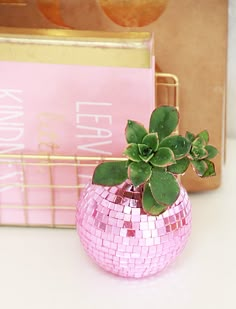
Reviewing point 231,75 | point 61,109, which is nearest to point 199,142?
point 61,109

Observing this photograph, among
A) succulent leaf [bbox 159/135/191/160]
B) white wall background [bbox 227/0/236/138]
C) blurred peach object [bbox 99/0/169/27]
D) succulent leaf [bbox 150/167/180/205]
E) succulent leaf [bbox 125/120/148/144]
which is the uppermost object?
blurred peach object [bbox 99/0/169/27]

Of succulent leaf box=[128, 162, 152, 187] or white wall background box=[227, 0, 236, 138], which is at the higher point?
white wall background box=[227, 0, 236, 138]

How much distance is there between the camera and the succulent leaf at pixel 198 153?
0.52 m

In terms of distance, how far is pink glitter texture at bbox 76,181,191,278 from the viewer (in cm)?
53

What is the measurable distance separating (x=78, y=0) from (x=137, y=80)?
0.11 metres

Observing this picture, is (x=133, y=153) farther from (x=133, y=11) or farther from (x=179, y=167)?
(x=133, y=11)

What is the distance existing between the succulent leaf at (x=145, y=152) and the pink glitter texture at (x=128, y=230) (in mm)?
48

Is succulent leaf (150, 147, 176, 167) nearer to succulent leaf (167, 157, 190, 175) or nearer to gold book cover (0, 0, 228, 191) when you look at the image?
succulent leaf (167, 157, 190, 175)

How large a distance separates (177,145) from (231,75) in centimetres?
27

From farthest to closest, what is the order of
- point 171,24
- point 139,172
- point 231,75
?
point 231,75 → point 171,24 → point 139,172

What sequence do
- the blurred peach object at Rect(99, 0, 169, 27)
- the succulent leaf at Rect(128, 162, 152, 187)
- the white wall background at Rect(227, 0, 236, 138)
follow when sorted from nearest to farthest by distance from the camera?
the succulent leaf at Rect(128, 162, 152, 187) → the blurred peach object at Rect(99, 0, 169, 27) → the white wall background at Rect(227, 0, 236, 138)

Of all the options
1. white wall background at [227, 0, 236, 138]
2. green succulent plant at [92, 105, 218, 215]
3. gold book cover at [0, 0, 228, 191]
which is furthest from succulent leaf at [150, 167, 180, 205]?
white wall background at [227, 0, 236, 138]

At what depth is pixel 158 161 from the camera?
50 cm

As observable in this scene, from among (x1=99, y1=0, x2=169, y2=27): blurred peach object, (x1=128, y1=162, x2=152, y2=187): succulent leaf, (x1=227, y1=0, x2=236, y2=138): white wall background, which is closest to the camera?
(x1=128, y1=162, x2=152, y2=187): succulent leaf
